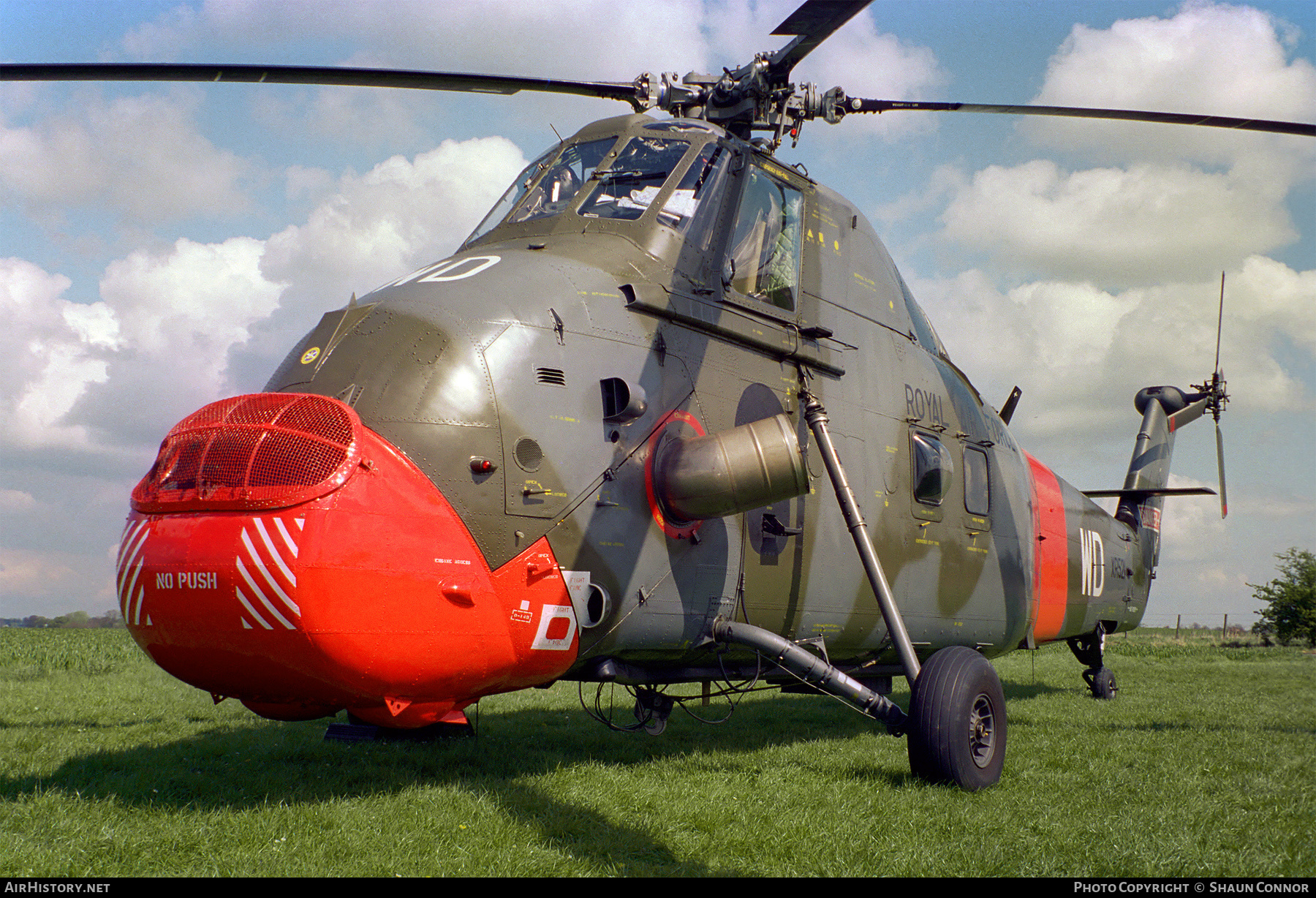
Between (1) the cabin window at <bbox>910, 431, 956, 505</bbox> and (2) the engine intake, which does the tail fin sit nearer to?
(1) the cabin window at <bbox>910, 431, 956, 505</bbox>

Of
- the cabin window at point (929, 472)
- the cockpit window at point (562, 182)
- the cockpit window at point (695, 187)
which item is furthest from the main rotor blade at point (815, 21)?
the cabin window at point (929, 472)

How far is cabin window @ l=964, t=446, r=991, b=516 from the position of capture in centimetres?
948

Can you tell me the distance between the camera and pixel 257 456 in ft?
16.6

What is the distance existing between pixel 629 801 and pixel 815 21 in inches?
226

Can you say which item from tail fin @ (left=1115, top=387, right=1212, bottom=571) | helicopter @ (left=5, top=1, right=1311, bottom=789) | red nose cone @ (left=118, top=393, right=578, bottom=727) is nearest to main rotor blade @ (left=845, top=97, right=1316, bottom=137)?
helicopter @ (left=5, top=1, right=1311, bottom=789)

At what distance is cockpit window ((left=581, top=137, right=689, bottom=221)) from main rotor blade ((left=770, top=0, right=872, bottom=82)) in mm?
1193

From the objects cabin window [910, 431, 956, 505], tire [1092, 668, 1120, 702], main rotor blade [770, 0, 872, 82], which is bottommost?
tire [1092, 668, 1120, 702]

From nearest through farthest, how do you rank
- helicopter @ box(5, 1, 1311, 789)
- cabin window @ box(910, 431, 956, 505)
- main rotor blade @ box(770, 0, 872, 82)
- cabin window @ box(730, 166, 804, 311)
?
helicopter @ box(5, 1, 1311, 789), main rotor blade @ box(770, 0, 872, 82), cabin window @ box(730, 166, 804, 311), cabin window @ box(910, 431, 956, 505)

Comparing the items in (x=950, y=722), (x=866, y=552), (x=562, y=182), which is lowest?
(x=950, y=722)

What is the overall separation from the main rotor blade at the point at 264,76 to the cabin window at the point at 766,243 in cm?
199

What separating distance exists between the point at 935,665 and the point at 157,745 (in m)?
6.38

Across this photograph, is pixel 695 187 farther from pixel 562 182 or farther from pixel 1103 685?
pixel 1103 685

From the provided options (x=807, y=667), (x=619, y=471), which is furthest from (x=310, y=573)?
(x=807, y=667)

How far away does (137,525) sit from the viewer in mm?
5410
